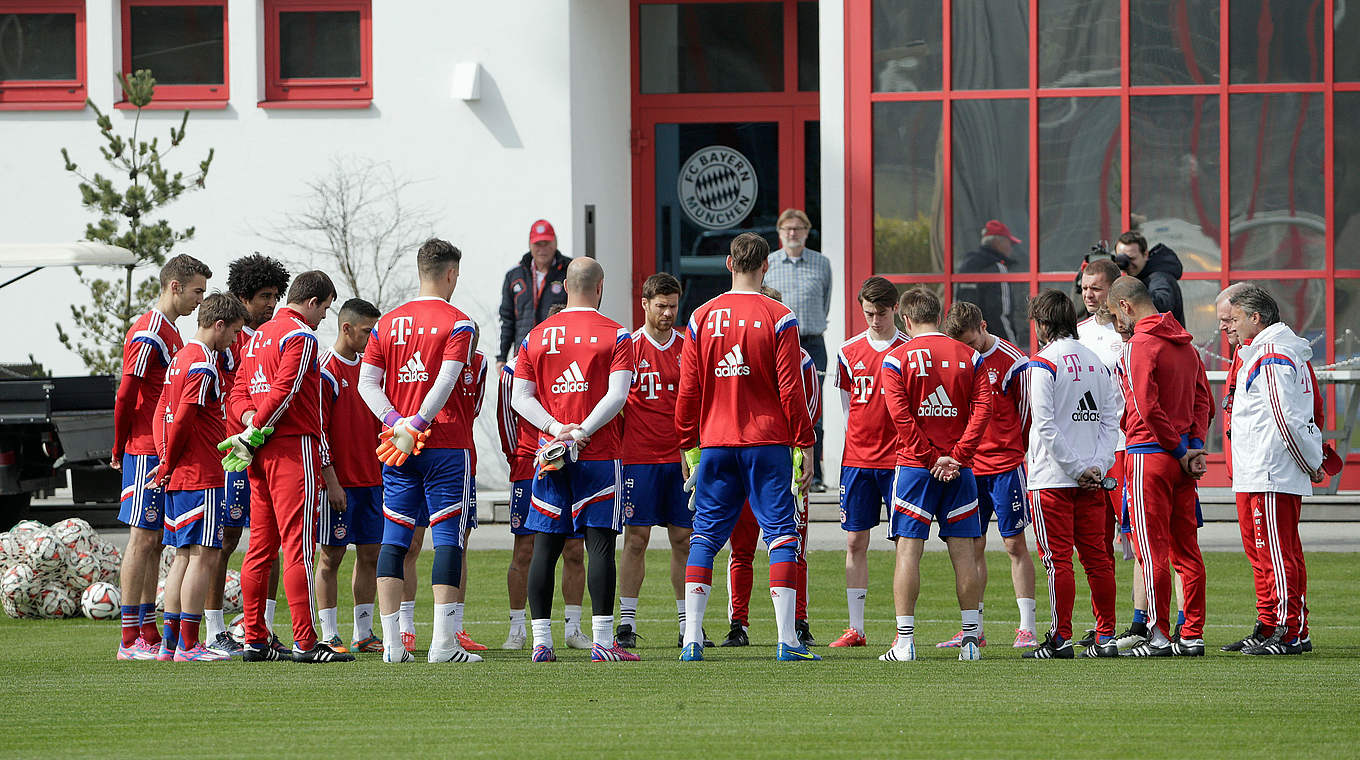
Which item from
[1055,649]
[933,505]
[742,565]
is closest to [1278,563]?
[1055,649]

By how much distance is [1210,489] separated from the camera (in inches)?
688

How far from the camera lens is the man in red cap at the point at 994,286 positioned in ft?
60.2

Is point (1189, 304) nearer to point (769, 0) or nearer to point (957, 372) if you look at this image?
point (769, 0)

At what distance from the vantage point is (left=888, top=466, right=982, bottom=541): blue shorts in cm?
930

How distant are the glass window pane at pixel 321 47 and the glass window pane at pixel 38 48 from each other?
7.93 ft

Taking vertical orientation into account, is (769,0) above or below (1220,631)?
above

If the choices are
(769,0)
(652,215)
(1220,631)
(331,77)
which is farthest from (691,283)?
(1220,631)

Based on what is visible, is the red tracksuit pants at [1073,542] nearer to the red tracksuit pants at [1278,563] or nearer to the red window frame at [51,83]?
the red tracksuit pants at [1278,563]

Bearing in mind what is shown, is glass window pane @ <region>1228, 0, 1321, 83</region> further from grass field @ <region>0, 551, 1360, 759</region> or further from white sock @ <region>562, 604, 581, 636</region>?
white sock @ <region>562, 604, 581, 636</region>

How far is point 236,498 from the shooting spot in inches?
377

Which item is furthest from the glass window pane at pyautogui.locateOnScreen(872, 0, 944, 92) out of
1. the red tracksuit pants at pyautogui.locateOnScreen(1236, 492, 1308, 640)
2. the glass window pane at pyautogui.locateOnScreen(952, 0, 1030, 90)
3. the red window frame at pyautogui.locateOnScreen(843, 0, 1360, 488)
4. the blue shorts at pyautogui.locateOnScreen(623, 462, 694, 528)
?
the red tracksuit pants at pyautogui.locateOnScreen(1236, 492, 1308, 640)

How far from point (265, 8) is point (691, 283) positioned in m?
5.46

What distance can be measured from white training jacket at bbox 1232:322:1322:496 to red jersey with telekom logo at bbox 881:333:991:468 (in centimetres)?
138

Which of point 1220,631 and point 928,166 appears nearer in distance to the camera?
point 1220,631
